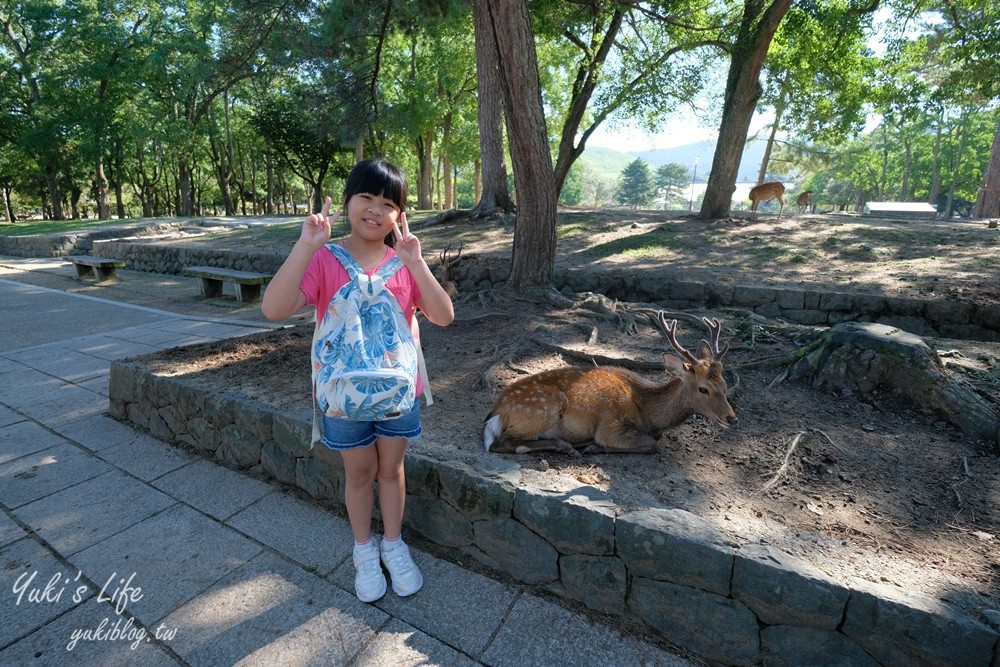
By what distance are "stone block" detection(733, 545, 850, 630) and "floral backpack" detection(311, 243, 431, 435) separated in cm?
143

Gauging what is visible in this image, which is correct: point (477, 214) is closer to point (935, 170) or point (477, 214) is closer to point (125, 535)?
point (125, 535)

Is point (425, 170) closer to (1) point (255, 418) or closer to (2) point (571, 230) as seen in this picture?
(2) point (571, 230)

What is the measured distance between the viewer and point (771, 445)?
293 centimetres

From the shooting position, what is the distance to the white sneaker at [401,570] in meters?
2.27

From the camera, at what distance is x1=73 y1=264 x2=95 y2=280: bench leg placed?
1209 centimetres

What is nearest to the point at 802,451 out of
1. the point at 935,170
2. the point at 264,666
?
the point at 264,666

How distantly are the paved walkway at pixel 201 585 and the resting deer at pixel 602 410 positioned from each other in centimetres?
80

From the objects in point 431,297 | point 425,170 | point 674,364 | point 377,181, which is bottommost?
point 674,364

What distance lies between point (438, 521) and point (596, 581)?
85 cm

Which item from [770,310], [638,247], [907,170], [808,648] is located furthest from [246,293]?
[907,170]

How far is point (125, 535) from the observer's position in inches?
106

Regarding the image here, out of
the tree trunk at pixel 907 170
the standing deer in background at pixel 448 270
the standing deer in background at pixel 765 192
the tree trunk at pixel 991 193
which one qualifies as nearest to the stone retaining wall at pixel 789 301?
the standing deer in background at pixel 448 270

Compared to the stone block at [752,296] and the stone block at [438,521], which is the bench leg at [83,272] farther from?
the stone block at [752,296]

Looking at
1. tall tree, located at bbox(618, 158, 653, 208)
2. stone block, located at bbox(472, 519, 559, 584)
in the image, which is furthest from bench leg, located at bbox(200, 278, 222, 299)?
tall tree, located at bbox(618, 158, 653, 208)
